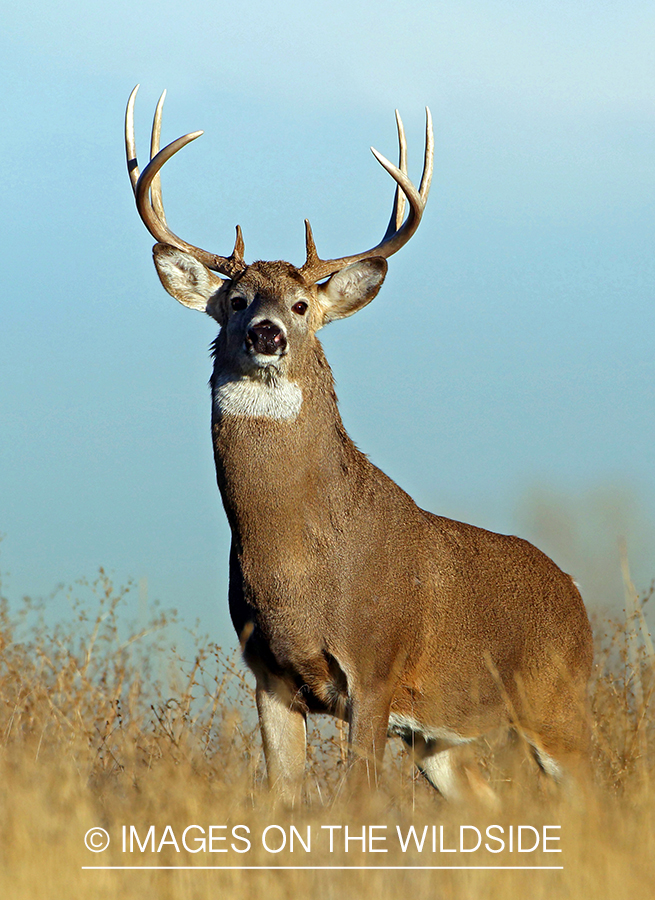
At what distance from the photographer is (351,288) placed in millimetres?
7191

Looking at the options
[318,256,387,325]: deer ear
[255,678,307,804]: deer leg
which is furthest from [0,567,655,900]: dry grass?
[318,256,387,325]: deer ear

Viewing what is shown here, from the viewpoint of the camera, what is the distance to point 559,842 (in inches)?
188

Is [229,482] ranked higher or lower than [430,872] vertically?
higher

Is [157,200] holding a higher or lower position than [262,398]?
higher

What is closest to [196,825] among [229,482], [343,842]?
[343,842]

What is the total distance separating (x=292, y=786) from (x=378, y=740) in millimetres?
667

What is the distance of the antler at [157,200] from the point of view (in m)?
7.22

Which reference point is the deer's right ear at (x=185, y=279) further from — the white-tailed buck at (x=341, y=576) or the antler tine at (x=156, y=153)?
the antler tine at (x=156, y=153)

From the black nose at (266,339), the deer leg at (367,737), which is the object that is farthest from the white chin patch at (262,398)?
the deer leg at (367,737)

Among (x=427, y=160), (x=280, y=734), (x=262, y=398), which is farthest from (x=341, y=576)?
(x=427, y=160)

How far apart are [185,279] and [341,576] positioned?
7.04ft

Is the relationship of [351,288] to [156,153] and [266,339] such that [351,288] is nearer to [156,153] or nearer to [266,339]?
[266,339]

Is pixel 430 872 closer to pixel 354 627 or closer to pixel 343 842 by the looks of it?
pixel 343 842

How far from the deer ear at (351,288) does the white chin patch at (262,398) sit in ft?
2.93
